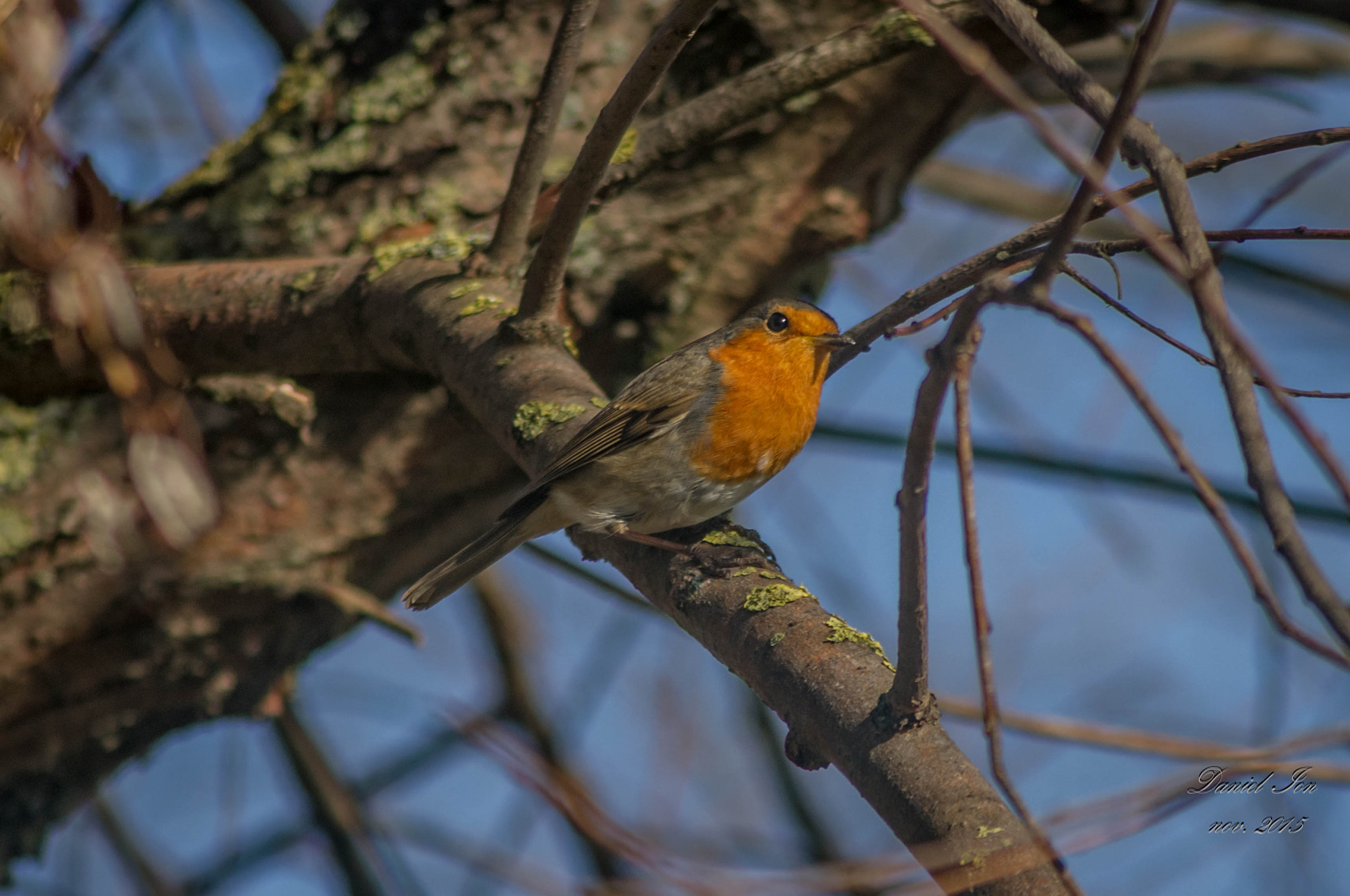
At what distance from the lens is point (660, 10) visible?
374cm

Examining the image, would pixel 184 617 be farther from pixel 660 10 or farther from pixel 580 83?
pixel 660 10

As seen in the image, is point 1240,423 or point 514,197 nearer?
point 1240,423

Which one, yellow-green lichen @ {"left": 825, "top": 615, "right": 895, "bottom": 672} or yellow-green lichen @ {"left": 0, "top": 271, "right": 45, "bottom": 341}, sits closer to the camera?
yellow-green lichen @ {"left": 825, "top": 615, "right": 895, "bottom": 672}

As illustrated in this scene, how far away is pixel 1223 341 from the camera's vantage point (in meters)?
1.32

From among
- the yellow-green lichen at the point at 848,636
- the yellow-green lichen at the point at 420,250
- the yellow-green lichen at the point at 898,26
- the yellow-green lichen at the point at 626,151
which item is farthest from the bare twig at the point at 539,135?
the yellow-green lichen at the point at 848,636

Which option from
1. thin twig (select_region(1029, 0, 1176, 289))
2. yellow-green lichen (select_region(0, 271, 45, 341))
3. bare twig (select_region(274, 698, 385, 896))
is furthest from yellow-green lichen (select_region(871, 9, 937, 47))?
bare twig (select_region(274, 698, 385, 896))

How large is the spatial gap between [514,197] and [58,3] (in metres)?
1.20

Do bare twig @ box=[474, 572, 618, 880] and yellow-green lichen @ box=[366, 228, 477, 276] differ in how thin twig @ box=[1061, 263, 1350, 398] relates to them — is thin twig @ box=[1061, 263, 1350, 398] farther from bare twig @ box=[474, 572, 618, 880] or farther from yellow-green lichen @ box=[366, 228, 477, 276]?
bare twig @ box=[474, 572, 618, 880]

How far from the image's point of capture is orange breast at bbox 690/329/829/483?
130 inches

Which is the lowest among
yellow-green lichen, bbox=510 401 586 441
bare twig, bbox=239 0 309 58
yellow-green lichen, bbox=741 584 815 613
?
yellow-green lichen, bbox=741 584 815 613

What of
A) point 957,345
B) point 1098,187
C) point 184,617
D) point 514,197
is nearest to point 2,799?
point 184,617

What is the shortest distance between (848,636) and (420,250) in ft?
6.44

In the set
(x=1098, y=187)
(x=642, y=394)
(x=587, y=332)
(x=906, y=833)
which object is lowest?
(x=906, y=833)

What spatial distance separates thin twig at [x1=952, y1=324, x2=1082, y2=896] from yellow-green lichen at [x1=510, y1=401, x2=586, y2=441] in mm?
1442
